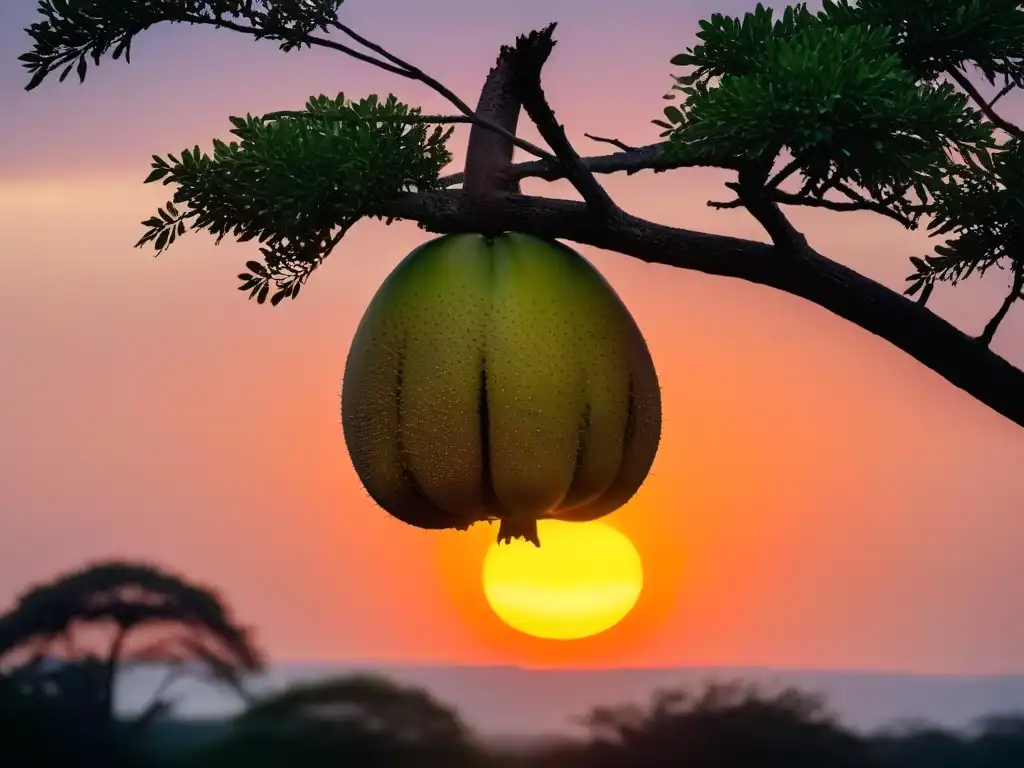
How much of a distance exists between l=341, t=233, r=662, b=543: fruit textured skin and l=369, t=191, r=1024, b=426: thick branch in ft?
0.26

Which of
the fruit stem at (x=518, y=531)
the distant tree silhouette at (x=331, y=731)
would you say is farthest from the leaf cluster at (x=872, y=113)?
the distant tree silhouette at (x=331, y=731)

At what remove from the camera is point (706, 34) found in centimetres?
386

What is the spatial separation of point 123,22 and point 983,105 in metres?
2.23

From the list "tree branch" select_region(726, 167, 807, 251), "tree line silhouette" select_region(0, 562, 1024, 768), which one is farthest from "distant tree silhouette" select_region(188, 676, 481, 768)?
"tree branch" select_region(726, 167, 807, 251)

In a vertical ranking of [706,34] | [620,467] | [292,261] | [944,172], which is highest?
[706,34]

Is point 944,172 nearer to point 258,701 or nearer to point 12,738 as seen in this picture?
point 258,701

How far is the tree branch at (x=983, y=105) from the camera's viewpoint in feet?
13.0

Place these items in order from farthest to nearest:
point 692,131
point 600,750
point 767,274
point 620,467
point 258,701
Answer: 1. point 258,701
2. point 600,750
3. point 767,274
4. point 620,467
5. point 692,131

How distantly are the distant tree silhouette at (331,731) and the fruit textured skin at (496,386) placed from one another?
16.3ft

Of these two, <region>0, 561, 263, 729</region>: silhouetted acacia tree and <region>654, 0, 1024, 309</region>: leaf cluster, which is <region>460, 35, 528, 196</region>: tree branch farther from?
<region>0, 561, 263, 729</region>: silhouetted acacia tree

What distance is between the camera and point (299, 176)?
3398 millimetres

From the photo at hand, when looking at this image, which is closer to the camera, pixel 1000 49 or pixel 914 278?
pixel 914 278

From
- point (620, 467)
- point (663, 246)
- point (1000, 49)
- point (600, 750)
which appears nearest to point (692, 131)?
point (663, 246)

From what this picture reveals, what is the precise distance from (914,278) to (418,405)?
4.39ft
